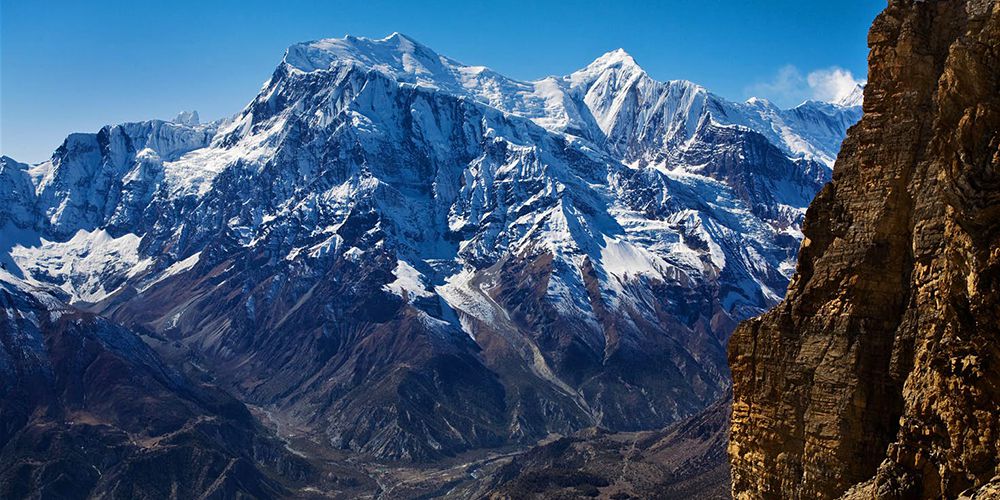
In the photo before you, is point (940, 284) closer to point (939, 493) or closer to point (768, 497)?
point (939, 493)

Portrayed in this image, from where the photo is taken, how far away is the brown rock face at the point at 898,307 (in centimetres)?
2170

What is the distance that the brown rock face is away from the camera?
2170cm

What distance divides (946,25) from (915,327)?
8.50 m

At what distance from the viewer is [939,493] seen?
72.8 feet

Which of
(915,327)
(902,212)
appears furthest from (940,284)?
(902,212)

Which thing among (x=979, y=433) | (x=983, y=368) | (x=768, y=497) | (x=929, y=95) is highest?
(x=929, y=95)

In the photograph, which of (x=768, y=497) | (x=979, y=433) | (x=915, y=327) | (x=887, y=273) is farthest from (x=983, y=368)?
(x=768, y=497)

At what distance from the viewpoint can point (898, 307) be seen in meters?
25.2

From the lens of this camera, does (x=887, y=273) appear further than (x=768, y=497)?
No

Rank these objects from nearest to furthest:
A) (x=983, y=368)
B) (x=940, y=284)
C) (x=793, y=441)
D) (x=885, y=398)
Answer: (x=983, y=368) < (x=940, y=284) < (x=885, y=398) < (x=793, y=441)

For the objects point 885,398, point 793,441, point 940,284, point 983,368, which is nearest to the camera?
point 983,368

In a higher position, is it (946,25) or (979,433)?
(946,25)

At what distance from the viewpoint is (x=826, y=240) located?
27969 mm

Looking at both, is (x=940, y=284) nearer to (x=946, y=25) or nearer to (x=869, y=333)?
(x=869, y=333)
